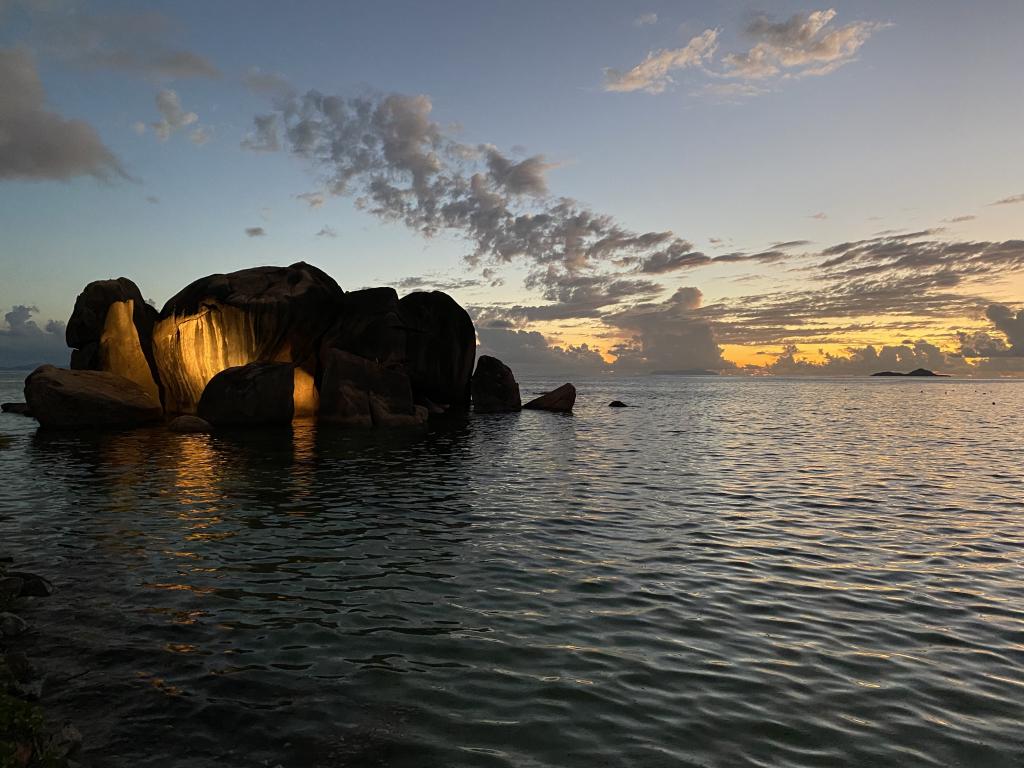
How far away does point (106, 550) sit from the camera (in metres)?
11.1

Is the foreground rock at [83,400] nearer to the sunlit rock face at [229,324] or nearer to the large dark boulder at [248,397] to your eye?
the sunlit rock face at [229,324]

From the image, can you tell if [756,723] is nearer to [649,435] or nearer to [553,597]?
[553,597]

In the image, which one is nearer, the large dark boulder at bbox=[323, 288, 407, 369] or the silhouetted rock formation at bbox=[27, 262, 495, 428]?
the silhouetted rock formation at bbox=[27, 262, 495, 428]

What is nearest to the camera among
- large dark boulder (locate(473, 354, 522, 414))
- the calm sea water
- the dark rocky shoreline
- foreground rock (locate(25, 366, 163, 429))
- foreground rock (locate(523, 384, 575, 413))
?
the dark rocky shoreline

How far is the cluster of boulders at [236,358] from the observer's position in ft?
114

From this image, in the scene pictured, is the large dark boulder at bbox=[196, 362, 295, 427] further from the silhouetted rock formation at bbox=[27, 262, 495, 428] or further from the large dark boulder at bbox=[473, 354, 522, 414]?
the large dark boulder at bbox=[473, 354, 522, 414]

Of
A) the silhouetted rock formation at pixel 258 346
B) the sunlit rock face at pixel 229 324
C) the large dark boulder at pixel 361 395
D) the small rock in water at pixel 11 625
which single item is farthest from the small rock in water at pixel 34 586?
the sunlit rock face at pixel 229 324

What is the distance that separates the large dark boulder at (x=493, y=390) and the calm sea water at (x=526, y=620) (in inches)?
1356

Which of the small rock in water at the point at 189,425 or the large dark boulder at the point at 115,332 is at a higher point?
the large dark boulder at the point at 115,332

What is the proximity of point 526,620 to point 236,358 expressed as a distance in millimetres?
33701

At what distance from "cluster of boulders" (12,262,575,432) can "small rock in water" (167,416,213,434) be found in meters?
0.12

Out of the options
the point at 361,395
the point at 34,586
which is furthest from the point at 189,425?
the point at 34,586

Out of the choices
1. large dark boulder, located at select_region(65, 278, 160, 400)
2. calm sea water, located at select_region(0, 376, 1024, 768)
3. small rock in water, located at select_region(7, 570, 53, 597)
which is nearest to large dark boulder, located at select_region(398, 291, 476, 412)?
large dark boulder, located at select_region(65, 278, 160, 400)

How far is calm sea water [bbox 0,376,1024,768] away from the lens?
5.37m
